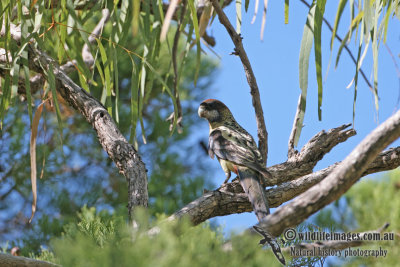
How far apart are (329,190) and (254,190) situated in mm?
1021

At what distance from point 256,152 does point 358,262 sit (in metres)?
1.17

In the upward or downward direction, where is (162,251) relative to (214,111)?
downward

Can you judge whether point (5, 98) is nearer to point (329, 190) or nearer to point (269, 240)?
point (269, 240)

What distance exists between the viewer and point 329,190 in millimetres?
1039

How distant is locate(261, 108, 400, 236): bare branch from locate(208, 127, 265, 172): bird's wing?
3.59 feet

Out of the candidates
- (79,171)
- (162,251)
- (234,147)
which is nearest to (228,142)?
(234,147)

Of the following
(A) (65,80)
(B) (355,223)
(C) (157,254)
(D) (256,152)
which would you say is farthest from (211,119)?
(C) (157,254)

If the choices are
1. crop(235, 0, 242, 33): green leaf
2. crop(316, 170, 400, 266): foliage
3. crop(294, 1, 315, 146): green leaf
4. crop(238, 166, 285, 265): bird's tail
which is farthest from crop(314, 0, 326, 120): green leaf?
crop(316, 170, 400, 266): foliage

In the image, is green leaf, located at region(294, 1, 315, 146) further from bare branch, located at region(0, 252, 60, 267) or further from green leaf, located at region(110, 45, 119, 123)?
bare branch, located at region(0, 252, 60, 267)

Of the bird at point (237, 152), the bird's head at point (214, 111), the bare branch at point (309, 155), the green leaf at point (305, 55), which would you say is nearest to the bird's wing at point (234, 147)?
the bird at point (237, 152)

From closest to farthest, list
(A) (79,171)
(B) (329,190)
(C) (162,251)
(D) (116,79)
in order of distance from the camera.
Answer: (C) (162,251) → (B) (329,190) → (D) (116,79) → (A) (79,171)

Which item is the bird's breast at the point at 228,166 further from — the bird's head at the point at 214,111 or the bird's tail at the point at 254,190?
the bird's head at the point at 214,111

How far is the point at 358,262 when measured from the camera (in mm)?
3109

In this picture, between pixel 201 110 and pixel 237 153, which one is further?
pixel 201 110
